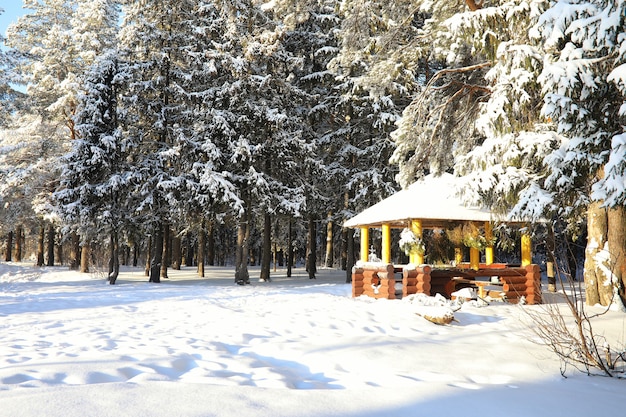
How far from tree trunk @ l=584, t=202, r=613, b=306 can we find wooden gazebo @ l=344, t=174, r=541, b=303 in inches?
51.1

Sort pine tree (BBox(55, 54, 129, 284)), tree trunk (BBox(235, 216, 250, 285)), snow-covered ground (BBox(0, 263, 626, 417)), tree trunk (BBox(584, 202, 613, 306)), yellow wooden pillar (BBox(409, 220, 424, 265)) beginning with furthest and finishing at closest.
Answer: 1. tree trunk (BBox(235, 216, 250, 285))
2. pine tree (BBox(55, 54, 129, 284))
3. yellow wooden pillar (BBox(409, 220, 424, 265))
4. tree trunk (BBox(584, 202, 613, 306))
5. snow-covered ground (BBox(0, 263, 626, 417))

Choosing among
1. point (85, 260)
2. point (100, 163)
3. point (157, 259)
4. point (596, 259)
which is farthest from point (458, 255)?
point (85, 260)

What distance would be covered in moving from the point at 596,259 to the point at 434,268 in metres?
4.06

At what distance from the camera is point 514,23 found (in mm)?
9328

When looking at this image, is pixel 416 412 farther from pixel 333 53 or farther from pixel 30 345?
pixel 333 53

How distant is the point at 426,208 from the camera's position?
1285 cm

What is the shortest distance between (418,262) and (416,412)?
9.18 metres

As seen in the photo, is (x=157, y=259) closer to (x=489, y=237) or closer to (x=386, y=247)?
(x=386, y=247)

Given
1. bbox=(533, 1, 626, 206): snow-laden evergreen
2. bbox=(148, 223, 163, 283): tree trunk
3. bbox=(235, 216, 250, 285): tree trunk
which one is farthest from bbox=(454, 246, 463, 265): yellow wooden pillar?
bbox=(148, 223, 163, 283): tree trunk

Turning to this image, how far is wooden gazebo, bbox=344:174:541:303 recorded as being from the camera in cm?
1271

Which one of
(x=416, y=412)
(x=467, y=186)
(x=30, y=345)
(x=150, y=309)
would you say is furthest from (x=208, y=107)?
(x=416, y=412)

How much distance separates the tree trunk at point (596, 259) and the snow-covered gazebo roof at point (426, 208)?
2410 millimetres

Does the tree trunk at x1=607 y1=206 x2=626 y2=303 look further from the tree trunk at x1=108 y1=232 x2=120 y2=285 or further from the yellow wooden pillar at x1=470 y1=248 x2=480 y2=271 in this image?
the tree trunk at x1=108 y1=232 x2=120 y2=285

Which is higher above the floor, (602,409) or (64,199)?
(64,199)
